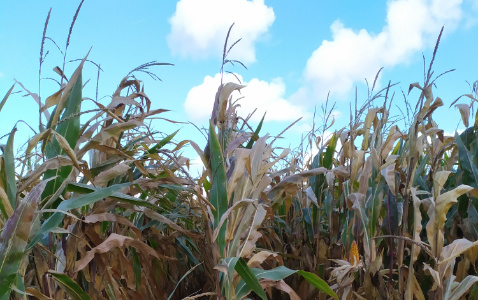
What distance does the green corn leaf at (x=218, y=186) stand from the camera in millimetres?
1286

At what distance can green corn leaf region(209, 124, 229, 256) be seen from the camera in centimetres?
129

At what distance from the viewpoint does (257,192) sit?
1.39 meters

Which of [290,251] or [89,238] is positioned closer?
[89,238]

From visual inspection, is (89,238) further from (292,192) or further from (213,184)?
(292,192)

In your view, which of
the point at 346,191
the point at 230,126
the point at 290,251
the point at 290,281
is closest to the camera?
the point at 230,126

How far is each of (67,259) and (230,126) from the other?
0.67 metres

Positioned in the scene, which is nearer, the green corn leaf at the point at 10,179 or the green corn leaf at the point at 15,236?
the green corn leaf at the point at 15,236

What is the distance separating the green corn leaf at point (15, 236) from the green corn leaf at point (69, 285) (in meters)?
0.20

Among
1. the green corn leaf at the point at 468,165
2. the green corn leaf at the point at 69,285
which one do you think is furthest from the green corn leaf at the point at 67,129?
the green corn leaf at the point at 468,165

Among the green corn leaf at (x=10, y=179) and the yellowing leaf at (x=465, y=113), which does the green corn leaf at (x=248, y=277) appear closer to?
the green corn leaf at (x=10, y=179)

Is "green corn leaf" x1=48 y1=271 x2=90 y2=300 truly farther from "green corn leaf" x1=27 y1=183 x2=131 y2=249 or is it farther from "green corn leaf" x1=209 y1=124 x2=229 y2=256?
"green corn leaf" x1=209 y1=124 x2=229 y2=256

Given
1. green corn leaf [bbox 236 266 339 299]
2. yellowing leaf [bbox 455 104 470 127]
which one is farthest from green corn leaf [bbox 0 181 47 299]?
yellowing leaf [bbox 455 104 470 127]

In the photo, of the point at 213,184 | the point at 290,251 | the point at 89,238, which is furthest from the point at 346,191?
the point at 89,238

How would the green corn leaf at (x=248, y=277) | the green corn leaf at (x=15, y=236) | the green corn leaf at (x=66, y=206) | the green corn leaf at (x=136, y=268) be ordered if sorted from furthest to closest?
the green corn leaf at (x=136, y=268) < the green corn leaf at (x=248, y=277) < the green corn leaf at (x=66, y=206) < the green corn leaf at (x=15, y=236)
